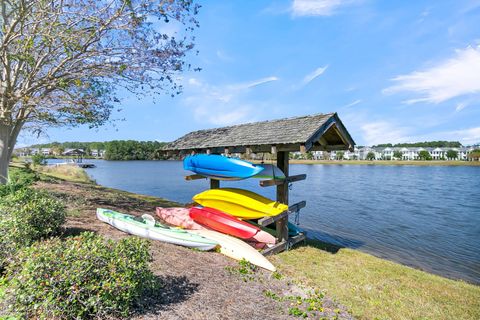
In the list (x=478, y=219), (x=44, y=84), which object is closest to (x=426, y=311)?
(x=44, y=84)

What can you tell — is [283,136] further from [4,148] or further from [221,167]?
[4,148]

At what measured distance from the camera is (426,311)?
20.4ft

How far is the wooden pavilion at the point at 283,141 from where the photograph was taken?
8600 mm

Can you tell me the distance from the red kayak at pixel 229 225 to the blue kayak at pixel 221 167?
1343mm

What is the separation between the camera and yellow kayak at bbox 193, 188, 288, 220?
920 cm

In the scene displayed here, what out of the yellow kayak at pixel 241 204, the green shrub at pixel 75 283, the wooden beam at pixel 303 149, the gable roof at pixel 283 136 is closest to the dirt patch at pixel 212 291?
the green shrub at pixel 75 283

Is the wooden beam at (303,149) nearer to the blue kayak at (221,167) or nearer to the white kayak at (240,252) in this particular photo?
the blue kayak at (221,167)

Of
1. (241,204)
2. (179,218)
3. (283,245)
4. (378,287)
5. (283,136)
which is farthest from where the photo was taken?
(179,218)

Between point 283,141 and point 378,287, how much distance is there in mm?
4575

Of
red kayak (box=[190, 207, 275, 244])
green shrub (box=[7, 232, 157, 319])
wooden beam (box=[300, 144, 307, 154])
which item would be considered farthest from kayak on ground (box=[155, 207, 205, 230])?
green shrub (box=[7, 232, 157, 319])

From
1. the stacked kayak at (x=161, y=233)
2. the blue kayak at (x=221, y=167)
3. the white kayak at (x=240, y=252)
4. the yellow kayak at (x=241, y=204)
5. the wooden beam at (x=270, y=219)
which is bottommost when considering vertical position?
the white kayak at (x=240, y=252)

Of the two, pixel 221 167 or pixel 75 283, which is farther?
pixel 221 167

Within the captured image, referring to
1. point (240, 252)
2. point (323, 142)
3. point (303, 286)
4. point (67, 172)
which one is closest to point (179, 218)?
point (240, 252)

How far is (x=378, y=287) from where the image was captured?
7.24 m
